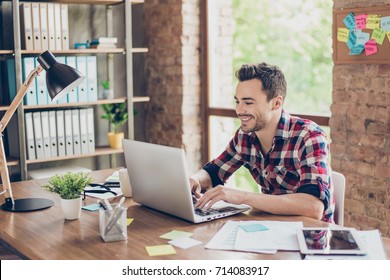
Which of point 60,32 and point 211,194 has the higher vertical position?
point 60,32

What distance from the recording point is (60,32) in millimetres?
3902

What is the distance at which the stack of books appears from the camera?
13.4 feet

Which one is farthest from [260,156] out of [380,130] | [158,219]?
[380,130]

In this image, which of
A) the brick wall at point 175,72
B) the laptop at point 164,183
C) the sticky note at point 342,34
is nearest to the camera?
the laptop at point 164,183

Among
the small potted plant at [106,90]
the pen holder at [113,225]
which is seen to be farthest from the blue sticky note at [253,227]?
the small potted plant at [106,90]

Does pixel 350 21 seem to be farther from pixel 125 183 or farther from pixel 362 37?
pixel 125 183

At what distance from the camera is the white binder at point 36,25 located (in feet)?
12.4

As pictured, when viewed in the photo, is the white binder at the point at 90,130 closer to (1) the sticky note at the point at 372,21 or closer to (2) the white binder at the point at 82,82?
(2) the white binder at the point at 82,82

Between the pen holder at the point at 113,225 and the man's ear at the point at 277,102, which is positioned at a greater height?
the man's ear at the point at 277,102

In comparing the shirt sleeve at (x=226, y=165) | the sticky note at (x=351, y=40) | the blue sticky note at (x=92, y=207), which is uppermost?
the sticky note at (x=351, y=40)

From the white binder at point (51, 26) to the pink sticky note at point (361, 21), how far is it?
1959 mm

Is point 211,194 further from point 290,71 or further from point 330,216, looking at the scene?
point 290,71

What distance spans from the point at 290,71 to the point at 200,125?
2.84 feet
